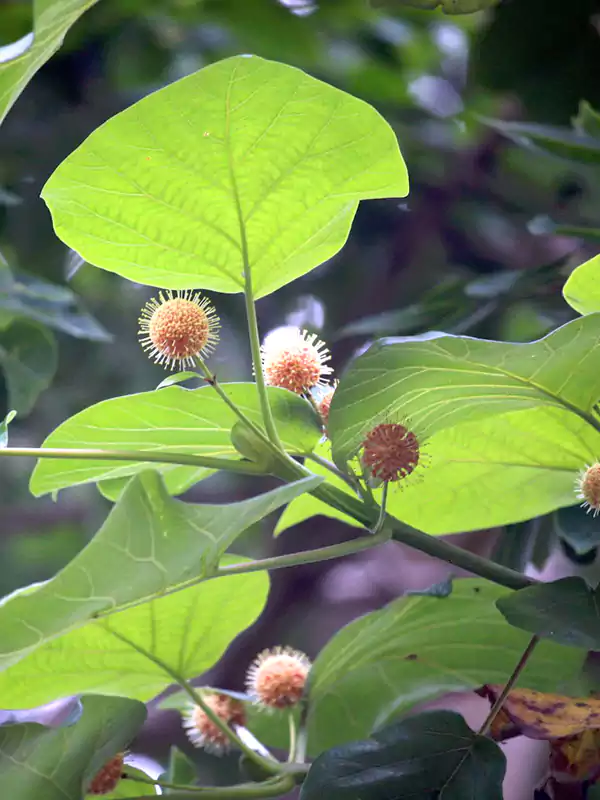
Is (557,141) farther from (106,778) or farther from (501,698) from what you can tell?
(106,778)

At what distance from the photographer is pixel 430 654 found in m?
0.75

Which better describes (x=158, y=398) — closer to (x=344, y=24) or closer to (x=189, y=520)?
(x=189, y=520)

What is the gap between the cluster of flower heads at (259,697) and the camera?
776 millimetres

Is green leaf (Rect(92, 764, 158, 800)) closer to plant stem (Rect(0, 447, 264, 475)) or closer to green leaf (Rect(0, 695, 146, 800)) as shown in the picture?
green leaf (Rect(0, 695, 146, 800))

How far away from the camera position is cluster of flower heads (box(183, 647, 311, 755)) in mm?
776

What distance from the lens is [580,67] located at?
1144 millimetres

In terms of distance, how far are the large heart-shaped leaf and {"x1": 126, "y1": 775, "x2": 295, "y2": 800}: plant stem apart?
0.10 metres

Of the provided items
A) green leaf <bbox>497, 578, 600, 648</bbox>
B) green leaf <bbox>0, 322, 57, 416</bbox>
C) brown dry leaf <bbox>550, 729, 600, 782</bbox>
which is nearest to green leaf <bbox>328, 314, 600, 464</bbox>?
green leaf <bbox>497, 578, 600, 648</bbox>

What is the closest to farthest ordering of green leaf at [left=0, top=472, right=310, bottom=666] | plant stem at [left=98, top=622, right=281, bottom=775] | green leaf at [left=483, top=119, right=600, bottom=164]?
green leaf at [left=0, top=472, right=310, bottom=666] < plant stem at [left=98, top=622, right=281, bottom=775] < green leaf at [left=483, top=119, right=600, bottom=164]

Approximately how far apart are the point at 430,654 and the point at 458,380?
0.31 meters

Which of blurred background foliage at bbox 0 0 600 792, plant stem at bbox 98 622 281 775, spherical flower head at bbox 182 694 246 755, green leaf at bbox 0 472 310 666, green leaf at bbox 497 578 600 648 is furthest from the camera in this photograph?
blurred background foliage at bbox 0 0 600 792

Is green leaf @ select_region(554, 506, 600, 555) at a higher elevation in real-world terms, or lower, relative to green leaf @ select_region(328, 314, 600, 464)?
lower

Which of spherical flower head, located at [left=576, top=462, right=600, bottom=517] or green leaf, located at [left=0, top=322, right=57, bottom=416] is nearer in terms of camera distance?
spherical flower head, located at [left=576, top=462, right=600, bottom=517]

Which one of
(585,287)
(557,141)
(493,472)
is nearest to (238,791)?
(493,472)
